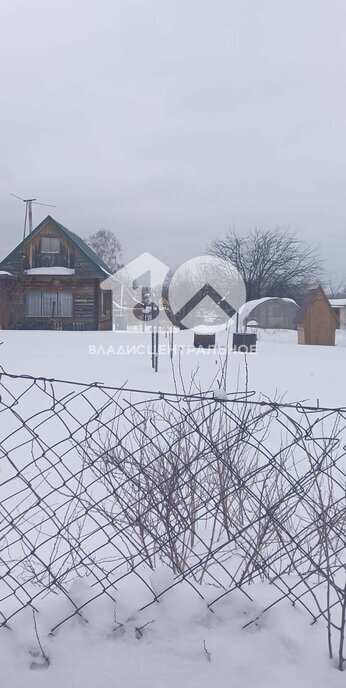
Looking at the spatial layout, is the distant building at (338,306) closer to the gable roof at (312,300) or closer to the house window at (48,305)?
the gable roof at (312,300)

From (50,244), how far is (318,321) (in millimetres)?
10539

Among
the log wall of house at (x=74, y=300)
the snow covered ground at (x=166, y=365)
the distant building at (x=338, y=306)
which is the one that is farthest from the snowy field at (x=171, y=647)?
the log wall of house at (x=74, y=300)

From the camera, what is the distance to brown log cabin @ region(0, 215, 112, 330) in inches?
736

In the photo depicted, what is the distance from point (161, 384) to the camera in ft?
26.2

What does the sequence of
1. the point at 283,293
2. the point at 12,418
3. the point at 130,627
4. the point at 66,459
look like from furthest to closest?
the point at 283,293 → the point at 12,418 → the point at 66,459 → the point at 130,627

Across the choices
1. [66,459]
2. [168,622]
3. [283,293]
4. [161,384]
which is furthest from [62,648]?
[283,293]

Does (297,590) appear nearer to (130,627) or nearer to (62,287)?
(130,627)

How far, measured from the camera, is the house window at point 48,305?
747 inches

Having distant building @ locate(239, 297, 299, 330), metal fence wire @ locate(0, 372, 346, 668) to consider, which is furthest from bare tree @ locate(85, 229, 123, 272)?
metal fence wire @ locate(0, 372, 346, 668)

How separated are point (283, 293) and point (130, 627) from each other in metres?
30.1

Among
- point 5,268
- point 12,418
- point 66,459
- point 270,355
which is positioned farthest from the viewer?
point 5,268

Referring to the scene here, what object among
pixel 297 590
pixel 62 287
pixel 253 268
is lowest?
pixel 297 590

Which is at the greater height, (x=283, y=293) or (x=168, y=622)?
(x=283, y=293)

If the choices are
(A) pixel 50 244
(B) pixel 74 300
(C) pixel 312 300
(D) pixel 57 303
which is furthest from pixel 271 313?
(A) pixel 50 244
